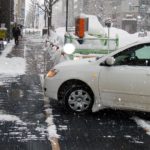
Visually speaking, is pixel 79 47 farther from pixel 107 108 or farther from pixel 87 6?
pixel 87 6

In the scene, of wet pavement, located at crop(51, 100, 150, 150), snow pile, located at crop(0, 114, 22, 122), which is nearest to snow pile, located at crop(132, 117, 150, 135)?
wet pavement, located at crop(51, 100, 150, 150)

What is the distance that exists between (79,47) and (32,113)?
18.7 m

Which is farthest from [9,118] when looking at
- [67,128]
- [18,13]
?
[18,13]

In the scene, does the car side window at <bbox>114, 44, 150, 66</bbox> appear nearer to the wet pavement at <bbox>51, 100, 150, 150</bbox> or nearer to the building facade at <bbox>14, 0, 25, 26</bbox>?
the wet pavement at <bbox>51, 100, 150, 150</bbox>

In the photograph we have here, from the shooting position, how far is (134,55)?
950 centimetres

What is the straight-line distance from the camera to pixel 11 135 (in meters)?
8.02

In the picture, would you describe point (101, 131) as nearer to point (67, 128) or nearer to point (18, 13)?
point (67, 128)

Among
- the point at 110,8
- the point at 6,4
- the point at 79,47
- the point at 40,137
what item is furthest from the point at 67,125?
the point at 110,8

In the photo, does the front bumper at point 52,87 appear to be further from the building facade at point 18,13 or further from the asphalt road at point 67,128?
the building facade at point 18,13

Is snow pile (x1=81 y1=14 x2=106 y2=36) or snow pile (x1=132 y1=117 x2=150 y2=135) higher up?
snow pile (x1=81 y1=14 x2=106 y2=36)

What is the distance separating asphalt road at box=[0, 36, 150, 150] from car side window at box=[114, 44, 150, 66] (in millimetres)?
1134

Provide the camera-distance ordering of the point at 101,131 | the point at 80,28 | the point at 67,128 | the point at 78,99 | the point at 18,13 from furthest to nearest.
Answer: the point at 18,13 → the point at 80,28 → the point at 78,99 → the point at 67,128 → the point at 101,131

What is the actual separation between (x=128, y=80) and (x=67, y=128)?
1559 millimetres

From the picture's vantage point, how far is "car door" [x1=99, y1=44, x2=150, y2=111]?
9180 millimetres
